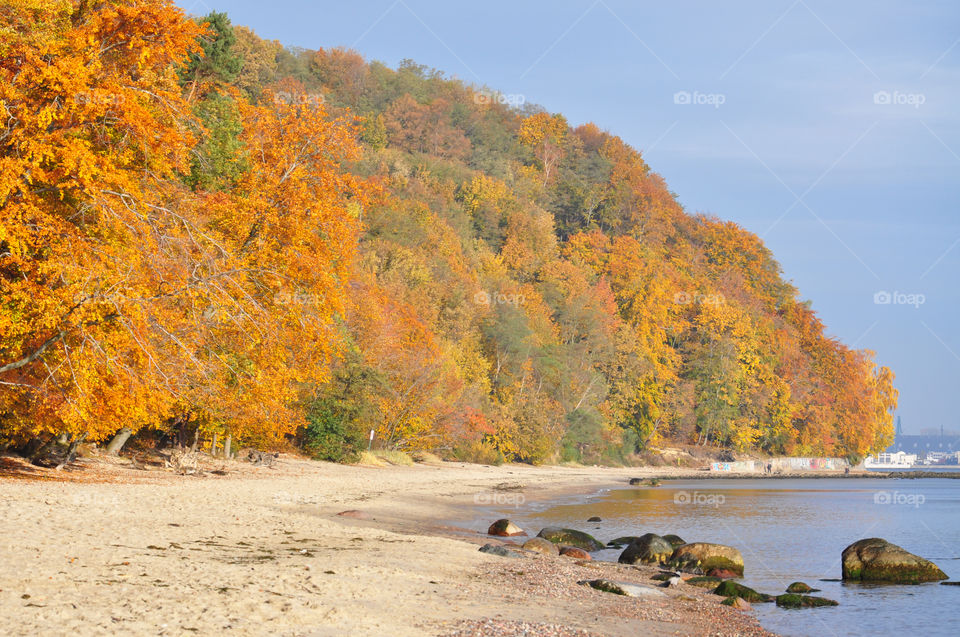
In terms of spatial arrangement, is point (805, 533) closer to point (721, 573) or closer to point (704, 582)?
point (721, 573)

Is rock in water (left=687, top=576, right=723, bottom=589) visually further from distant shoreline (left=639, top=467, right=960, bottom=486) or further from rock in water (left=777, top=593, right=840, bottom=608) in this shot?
distant shoreline (left=639, top=467, right=960, bottom=486)

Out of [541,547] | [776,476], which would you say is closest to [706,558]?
[541,547]

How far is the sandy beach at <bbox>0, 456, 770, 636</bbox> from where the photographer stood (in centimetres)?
904

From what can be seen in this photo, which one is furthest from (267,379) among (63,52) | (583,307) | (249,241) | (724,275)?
(724,275)

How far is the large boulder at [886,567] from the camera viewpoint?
765 inches

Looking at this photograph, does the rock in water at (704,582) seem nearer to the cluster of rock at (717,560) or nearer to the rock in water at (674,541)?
the cluster of rock at (717,560)

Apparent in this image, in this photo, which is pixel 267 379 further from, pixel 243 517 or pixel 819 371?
pixel 819 371

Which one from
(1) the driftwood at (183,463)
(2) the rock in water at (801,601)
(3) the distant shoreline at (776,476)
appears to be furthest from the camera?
(3) the distant shoreline at (776,476)

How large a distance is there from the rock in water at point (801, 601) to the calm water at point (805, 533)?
27 centimetres

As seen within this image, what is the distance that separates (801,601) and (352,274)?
3184cm

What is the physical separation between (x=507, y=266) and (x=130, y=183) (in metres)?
69.3

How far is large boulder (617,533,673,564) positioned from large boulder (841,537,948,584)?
14.1 ft

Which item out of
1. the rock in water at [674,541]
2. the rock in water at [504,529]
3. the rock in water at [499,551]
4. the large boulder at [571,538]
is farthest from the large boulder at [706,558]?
the rock in water at [504,529]

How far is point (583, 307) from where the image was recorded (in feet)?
261
